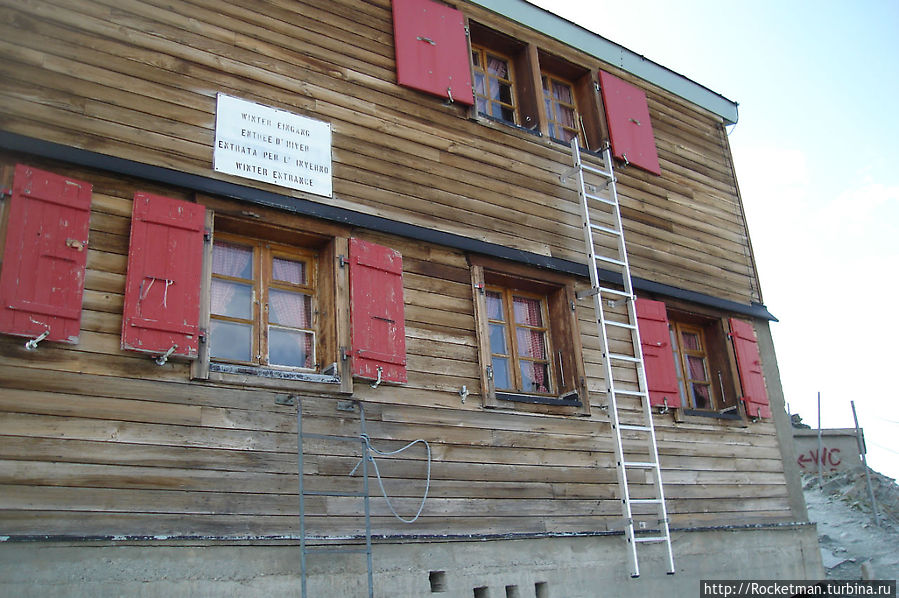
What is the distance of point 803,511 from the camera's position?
979cm

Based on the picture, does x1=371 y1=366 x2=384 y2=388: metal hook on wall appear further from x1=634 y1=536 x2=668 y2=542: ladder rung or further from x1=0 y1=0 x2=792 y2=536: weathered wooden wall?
x1=634 y1=536 x2=668 y2=542: ladder rung

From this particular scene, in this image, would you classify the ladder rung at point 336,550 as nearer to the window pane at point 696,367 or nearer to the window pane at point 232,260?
the window pane at point 232,260

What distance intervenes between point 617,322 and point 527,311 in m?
1.01

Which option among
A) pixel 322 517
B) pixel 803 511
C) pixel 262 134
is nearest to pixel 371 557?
pixel 322 517

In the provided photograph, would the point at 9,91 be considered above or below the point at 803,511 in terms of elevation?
above

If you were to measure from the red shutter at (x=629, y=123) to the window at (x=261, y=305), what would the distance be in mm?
4699

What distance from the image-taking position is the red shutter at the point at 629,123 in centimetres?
992

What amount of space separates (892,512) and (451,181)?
34.6 feet

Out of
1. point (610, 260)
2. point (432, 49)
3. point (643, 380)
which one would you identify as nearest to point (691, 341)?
point (643, 380)

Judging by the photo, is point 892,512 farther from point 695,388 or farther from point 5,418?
point 5,418

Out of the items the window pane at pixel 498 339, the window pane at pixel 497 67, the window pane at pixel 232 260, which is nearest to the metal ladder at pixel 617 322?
the window pane at pixel 498 339

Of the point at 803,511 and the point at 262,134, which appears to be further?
the point at 803,511

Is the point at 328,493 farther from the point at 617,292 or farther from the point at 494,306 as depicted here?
the point at 617,292

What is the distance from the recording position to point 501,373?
7.80 metres
